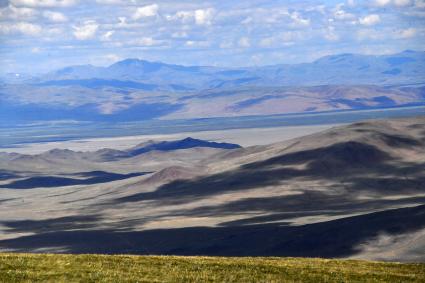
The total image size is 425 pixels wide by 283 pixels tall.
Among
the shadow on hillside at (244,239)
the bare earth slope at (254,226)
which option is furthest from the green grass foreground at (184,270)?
the shadow on hillside at (244,239)

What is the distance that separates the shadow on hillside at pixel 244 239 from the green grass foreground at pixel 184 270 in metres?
77.6

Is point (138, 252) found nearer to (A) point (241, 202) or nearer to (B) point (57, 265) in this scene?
(A) point (241, 202)

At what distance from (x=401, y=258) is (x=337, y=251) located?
48.9 ft

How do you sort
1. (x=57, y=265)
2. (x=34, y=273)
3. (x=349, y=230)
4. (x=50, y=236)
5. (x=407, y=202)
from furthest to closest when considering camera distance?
(x=407, y=202) → (x=50, y=236) → (x=349, y=230) → (x=57, y=265) → (x=34, y=273)

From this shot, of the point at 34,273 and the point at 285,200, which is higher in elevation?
the point at 34,273

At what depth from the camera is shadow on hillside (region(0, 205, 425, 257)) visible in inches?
4739

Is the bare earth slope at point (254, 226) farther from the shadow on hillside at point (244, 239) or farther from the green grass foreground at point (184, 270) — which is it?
the green grass foreground at point (184, 270)

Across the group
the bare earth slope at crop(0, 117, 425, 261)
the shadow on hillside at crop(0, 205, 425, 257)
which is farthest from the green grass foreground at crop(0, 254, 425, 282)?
the shadow on hillside at crop(0, 205, 425, 257)

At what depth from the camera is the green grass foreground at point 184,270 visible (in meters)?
31.4

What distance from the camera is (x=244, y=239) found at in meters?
131

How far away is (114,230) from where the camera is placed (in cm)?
15800

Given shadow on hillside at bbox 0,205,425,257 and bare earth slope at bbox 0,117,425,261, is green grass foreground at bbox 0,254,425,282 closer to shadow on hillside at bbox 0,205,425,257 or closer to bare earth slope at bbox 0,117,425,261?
bare earth slope at bbox 0,117,425,261

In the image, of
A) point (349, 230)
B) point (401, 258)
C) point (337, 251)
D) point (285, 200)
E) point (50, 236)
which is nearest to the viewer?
point (401, 258)

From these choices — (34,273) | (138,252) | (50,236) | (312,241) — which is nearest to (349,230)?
(312,241)
